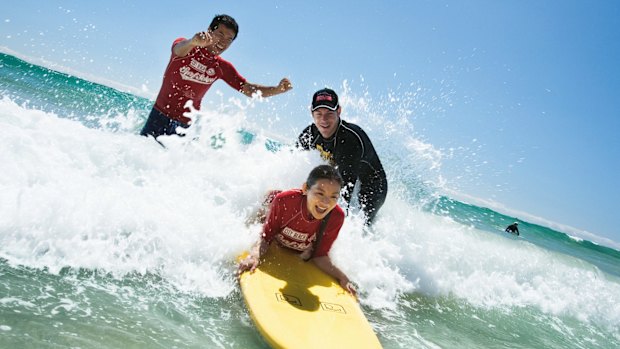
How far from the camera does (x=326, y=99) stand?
14.1 feet

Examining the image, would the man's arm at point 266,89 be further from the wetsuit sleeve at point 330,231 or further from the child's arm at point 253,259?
the child's arm at point 253,259

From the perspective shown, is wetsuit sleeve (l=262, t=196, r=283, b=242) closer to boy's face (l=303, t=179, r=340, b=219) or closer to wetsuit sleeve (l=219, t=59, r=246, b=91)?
boy's face (l=303, t=179, r=340, b=219)

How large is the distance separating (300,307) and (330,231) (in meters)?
0.97

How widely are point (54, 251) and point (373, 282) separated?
315cm

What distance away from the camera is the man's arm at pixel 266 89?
452 cm

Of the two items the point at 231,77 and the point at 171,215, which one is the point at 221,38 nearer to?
the point at 231,77

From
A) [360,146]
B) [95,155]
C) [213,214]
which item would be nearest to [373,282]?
[360,146]

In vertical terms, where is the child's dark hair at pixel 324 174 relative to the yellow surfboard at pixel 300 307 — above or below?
above

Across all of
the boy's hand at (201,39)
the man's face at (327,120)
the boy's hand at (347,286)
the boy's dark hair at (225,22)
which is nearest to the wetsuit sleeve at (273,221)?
the boy's hand at (347,286)

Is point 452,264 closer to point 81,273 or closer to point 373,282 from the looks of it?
point 373,282

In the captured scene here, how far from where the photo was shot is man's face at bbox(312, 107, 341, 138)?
4.31 meters

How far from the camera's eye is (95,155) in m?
4.62

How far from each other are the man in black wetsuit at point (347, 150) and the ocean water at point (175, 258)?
0.31 meters

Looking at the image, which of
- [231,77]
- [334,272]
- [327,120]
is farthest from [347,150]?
[231,77]
